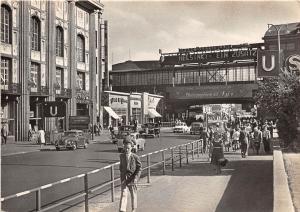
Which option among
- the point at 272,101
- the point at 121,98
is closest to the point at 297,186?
the point at 272,101

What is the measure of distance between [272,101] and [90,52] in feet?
109

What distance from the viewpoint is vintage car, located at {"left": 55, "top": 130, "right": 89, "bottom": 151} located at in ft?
97.1

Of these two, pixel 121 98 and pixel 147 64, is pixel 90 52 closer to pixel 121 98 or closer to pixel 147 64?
pixel 121 98

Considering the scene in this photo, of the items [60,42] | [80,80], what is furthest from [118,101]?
[60,42]

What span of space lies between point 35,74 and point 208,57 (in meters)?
52.0

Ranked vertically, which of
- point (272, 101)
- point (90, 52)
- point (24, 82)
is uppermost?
point (90, 52)

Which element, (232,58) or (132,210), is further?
(232,58)

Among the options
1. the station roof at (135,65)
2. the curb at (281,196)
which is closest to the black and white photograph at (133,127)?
the curb at (281,196)

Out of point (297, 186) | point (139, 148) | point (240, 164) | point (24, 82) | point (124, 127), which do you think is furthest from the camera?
point (24, 82)

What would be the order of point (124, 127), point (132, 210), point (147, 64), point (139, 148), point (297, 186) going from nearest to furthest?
point (132, 210), point (297, 186), point (139, 148), point (124, 127), point (147, 64)

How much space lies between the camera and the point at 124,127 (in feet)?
112

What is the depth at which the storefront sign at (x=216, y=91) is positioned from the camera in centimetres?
7775

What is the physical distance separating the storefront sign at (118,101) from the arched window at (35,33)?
83.6 ft

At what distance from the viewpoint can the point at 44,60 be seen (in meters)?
41.5
